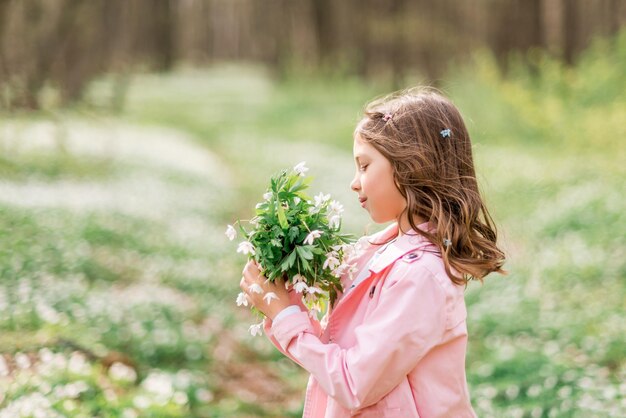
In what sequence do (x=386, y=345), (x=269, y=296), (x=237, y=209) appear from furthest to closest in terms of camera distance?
(x=237, y=209) → (x=269, y=296) → (x=386, y=345)

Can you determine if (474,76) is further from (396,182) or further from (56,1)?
(396,182)

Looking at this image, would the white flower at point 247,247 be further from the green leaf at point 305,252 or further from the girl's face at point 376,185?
the girl's face at point 376,185

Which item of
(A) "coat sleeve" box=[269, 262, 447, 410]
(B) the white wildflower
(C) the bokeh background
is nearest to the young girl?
(A) "coat sleeve" box=[269, 262, 447, 410]

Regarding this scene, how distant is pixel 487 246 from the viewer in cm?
268

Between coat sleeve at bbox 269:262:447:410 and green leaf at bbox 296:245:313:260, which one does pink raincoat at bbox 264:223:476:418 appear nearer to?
coat sleeve at bbox 269:262:447:410

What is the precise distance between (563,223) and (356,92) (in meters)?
15.8

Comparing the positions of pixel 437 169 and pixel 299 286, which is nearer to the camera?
pixel 299 286

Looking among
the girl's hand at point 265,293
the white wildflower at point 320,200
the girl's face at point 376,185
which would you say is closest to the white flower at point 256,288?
the girl's hand at point 265,293

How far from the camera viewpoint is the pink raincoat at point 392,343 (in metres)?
2.33

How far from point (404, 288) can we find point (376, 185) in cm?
40

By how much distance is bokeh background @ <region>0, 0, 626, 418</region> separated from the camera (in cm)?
489

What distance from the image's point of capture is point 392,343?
7.57 feet

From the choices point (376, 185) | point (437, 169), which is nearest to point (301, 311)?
point (376, 185)

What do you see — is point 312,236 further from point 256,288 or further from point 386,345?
point 386,345
